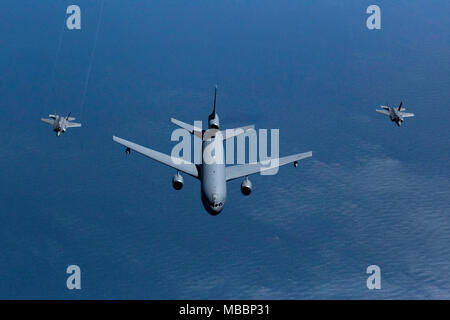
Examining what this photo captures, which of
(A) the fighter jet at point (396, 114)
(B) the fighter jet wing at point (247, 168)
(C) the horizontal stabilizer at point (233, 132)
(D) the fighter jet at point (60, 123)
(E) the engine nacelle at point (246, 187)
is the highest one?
(A) the fighter jet at point (396, 114)

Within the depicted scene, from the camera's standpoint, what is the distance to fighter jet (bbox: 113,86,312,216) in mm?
125438

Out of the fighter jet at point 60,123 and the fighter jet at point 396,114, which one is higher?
the fighter jet at point 396,114

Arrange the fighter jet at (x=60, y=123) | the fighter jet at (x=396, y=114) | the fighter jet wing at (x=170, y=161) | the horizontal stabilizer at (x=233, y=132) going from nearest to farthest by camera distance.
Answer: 1. the fighter jet wing at (x=170, y=161)
2. the horizontal stabilizer at (x=233, y=132)
3. the fighter jet at (x=60, y=123)
4. the fighter jet at (x=396, y=114)

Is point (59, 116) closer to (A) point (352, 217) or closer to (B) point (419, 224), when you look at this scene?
(A) point (352, 217)

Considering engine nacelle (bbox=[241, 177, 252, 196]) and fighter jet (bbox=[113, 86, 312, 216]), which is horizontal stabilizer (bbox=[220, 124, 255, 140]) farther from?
engine nacelle (bbox=[241, 177, 252, 196])

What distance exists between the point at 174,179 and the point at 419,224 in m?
64.2

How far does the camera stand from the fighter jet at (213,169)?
125438mm

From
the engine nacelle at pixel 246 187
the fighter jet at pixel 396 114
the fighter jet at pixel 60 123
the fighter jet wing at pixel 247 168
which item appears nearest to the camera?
the engine nacelle at pixel 246 187

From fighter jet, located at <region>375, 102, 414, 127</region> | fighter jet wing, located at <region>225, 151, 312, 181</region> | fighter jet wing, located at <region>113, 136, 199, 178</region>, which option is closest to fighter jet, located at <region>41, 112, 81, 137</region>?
fighter jet wing, located at <region>113, 136, 199, 178</region>

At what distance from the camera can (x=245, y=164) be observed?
137875 mm

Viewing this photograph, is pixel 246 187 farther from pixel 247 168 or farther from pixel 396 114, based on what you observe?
pixel 396 114

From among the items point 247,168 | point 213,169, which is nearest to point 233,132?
point 247,168

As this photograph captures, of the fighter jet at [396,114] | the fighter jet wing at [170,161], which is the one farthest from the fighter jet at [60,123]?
the fighter jet at [396,114]

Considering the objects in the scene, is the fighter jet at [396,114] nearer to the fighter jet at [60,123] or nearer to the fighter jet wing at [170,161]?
the fighter jet wing at [170,161]
